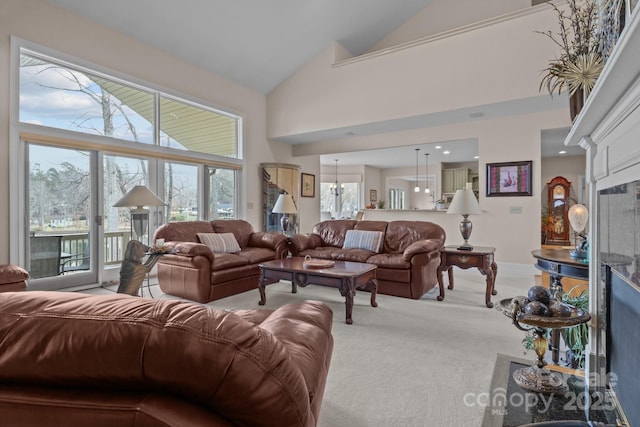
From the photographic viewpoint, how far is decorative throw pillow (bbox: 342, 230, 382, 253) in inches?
181

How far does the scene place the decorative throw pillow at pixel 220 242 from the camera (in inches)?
176

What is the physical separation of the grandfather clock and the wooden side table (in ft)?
20.8

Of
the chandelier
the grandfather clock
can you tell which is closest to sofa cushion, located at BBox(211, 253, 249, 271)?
the chandelier

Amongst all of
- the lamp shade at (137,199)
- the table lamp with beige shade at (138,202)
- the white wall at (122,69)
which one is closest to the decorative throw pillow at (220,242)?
the table lamp with beige shade at (138,202)

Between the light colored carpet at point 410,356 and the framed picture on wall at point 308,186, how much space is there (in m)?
3.99

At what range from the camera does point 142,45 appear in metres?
4.91

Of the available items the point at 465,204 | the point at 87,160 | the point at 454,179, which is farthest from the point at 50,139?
the point at 454,179

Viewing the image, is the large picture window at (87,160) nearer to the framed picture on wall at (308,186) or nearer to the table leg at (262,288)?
the table leg at (262,288)

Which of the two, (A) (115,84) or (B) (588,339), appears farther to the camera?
(A) (115,84)

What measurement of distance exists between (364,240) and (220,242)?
1938 millimetres

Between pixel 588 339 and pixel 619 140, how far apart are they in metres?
0.99

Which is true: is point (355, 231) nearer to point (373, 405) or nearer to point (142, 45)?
point (373, 405)

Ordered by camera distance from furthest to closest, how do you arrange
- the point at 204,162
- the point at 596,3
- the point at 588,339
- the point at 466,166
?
the point at 466,166 < the point at 204,162 < the point at 588,339 < the point at 596,3

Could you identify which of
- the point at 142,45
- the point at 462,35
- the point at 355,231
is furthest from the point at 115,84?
the point at 462,35
